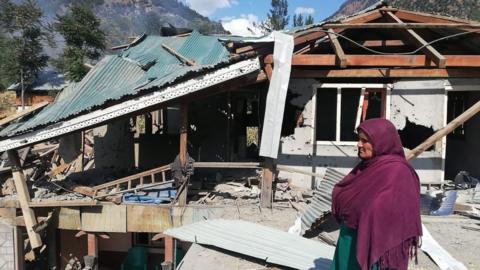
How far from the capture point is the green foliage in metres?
31.2

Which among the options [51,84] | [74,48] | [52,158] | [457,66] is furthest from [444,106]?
[51,84]

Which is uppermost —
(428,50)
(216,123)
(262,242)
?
(428,50)

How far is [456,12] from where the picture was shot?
54.0m

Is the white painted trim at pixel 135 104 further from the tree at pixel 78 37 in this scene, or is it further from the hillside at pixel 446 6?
the hillside at pixel 446 6

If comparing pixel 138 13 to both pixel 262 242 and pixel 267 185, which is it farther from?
pixel 262 242

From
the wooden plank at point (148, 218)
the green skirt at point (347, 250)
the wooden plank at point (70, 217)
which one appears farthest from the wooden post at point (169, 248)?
the green skirt at point (347, 250)

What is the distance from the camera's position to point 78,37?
101ft

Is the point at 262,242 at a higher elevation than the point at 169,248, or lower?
higher

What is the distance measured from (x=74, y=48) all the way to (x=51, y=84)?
5827 mm

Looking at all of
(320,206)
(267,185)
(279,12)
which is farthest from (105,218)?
(279,12)

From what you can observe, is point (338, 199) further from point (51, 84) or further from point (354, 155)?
point (51, 84)

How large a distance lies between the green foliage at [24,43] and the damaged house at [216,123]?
24424mm

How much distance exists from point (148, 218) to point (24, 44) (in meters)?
29.7

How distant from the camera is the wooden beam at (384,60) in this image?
24.7 feet
